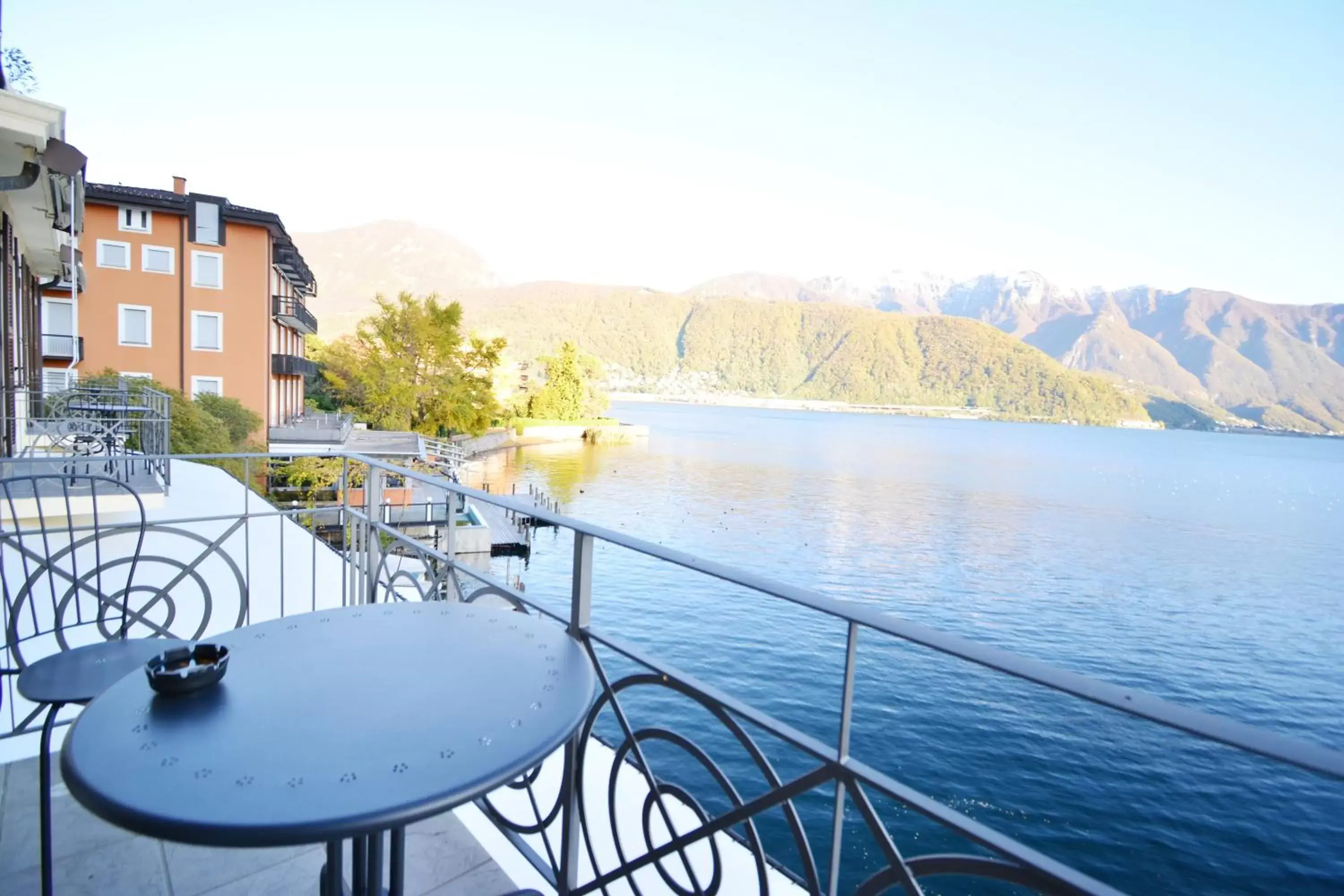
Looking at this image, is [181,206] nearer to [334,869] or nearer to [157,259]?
[157,259]

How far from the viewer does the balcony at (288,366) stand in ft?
87.4

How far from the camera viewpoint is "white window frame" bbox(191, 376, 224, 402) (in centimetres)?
2405

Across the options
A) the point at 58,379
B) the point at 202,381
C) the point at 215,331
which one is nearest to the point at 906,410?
the point at 215,331

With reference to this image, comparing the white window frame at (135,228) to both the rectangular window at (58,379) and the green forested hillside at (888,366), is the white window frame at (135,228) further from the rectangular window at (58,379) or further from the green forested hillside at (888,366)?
the green forested hillside at (888,366)

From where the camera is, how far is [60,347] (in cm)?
1827

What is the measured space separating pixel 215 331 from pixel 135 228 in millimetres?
3634

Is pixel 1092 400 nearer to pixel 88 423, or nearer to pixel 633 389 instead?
pixel 633 389

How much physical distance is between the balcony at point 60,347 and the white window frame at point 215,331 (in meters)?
5.26

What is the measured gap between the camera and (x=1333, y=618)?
22547mm

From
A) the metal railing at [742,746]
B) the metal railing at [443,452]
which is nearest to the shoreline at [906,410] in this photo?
the metal railing at [443,452]

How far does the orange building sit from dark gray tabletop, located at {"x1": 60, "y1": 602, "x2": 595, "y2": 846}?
25101 mm

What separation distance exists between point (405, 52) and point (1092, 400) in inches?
5227

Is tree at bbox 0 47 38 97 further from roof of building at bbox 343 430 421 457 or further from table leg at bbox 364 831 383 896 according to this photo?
roof of building at bbox 343 430 421 457

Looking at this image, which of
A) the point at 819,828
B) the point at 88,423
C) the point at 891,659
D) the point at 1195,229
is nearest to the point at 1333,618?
the point at 891,659
